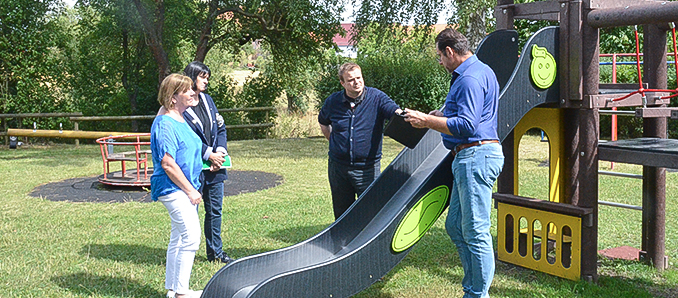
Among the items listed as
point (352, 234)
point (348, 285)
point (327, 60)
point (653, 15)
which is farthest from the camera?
point (327, 60)

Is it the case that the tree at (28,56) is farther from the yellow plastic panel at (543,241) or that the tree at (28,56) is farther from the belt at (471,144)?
the belt at (471,144)

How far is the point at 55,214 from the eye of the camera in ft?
25.1

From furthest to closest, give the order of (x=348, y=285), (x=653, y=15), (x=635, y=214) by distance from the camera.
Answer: (x=635, y=214), (x=653, y=15), (x=348, y=285)

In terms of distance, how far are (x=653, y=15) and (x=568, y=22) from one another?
65 cm

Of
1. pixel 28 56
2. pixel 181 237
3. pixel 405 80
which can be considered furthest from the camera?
pixel 405 80

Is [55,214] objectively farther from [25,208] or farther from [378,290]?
[378,290]

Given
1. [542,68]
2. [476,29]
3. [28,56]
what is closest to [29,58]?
[28,56]

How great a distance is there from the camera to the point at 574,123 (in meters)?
5.16

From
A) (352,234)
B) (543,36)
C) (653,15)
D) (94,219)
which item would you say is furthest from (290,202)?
(653,15)

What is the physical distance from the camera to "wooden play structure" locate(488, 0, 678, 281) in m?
4.48

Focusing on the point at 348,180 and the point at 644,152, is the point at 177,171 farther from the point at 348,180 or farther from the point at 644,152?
the point at 644,152

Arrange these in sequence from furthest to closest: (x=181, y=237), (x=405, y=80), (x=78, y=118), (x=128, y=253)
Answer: (x=405, y=80) → (x=78, y=118) → (x=128, y=253) → (x=181, y=237)

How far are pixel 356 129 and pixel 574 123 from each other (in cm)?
178

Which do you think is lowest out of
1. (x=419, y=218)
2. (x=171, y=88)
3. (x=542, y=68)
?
(x=419, y=218)
